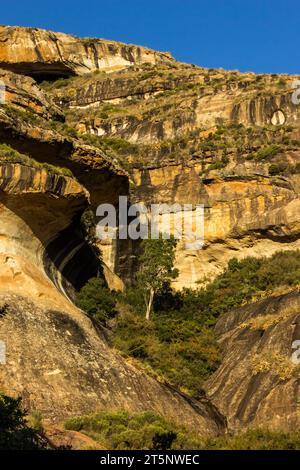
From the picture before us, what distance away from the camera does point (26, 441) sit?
615 inches

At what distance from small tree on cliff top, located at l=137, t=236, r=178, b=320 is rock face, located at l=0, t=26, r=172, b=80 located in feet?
136

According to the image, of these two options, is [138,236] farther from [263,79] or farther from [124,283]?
[263,79]

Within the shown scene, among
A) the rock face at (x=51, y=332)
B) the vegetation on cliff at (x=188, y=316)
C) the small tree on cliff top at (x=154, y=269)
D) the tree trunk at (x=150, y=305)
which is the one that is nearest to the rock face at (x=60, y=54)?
the small tree on cliff top at (x=154, y=269)

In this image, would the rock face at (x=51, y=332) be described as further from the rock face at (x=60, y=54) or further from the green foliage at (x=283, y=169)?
the rock face at (x=60, y=54)

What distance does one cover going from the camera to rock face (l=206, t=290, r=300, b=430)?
81.3 ft

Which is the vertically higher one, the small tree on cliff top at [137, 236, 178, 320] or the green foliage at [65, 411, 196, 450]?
the small tree on cliff top at [137, 236, 178, 320]

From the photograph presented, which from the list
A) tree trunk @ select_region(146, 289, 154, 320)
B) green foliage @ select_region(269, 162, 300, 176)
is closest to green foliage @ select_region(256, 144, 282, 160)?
green foliage @ select_region(269, 162, 300, 176)

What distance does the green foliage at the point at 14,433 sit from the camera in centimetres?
1520

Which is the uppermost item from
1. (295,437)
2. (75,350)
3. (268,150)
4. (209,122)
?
(209,122)

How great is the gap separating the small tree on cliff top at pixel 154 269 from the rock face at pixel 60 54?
41.5 m

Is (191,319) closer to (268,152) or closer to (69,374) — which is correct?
(268,152)

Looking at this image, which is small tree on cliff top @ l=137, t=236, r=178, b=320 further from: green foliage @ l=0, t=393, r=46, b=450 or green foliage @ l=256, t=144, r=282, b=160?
green foliage @ l=0, t=393, r=46, b=450

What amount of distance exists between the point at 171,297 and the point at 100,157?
12351 mm

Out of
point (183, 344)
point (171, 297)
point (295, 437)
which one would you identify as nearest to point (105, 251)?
point (171, 297)
